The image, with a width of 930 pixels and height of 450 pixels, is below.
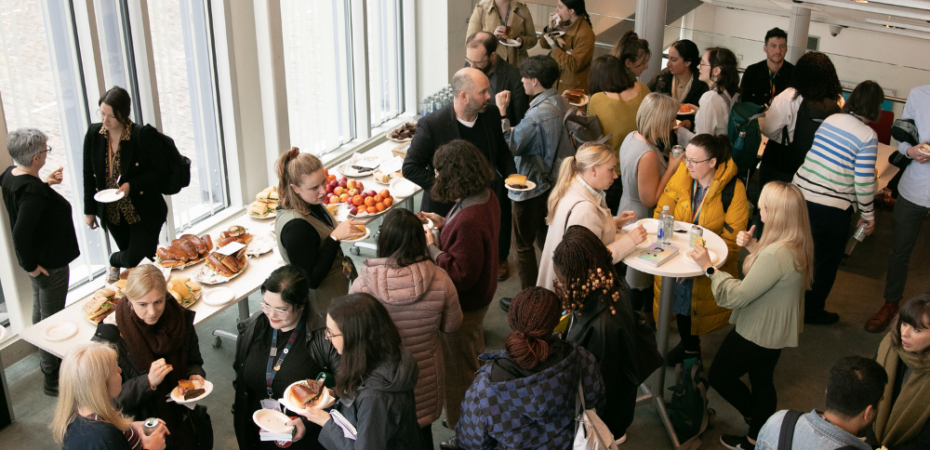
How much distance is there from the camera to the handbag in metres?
2.58

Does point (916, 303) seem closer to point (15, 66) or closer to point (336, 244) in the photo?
point (336, 244)

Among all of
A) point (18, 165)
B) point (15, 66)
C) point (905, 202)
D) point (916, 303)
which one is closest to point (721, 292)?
point (916, 303)

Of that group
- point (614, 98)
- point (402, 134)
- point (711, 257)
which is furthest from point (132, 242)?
point (711, 257)

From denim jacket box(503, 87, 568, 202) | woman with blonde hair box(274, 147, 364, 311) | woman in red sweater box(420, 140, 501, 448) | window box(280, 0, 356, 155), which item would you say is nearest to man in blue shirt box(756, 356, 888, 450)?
woman in red sweater box(420, 140, 501, 448)

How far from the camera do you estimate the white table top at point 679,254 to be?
371cm

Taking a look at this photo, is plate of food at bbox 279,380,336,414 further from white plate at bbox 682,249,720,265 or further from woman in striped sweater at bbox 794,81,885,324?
woman in striped sweater at bbox 794,81,885,324

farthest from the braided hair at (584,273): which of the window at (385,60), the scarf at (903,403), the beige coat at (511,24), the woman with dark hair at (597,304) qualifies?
the window at (385,60)

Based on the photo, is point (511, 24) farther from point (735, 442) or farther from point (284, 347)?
point (284, 347)

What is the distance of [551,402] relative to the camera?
2.52 m

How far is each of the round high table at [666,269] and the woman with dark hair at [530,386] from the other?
3.97 feet

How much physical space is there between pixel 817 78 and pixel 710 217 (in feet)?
4.73

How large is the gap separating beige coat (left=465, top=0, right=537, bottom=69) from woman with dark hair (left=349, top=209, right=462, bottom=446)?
3.77 meters

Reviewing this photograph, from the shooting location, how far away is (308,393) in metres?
2.81

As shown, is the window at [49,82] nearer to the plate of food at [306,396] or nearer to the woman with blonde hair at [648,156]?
the plate of food at [306,396]
